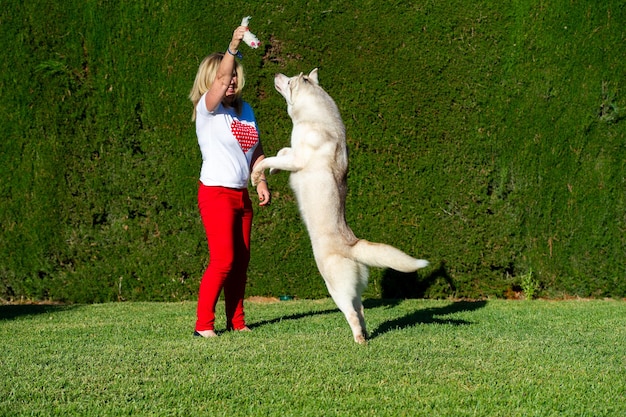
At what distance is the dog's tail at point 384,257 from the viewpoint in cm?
470

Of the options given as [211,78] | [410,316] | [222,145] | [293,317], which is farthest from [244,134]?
[410,316]

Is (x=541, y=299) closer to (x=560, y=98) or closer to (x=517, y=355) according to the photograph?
(x=560, y=98)

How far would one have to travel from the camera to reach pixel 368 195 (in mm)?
8094

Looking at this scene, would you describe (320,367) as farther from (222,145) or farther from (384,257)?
(222,145)

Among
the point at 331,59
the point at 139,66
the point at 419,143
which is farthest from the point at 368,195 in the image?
the point at 139,66

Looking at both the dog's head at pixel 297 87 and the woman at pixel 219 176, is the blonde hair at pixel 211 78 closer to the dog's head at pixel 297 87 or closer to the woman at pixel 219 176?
A: the woman at pixel 219 176

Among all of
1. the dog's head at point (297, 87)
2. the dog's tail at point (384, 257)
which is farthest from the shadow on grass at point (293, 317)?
the dog's head at point (297, 87)

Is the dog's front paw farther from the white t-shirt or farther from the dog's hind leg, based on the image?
the dog's hind leg

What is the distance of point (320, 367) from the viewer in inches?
165

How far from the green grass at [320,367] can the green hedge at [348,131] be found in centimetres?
152

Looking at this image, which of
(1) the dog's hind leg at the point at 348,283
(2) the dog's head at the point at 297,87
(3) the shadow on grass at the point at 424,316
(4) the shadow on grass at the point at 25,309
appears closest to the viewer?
(1) the dog's hind leg at the point at 348,283

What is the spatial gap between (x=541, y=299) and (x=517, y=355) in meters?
3.69

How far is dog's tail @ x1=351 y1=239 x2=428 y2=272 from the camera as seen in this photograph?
4703mm

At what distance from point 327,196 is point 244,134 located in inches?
37.0
